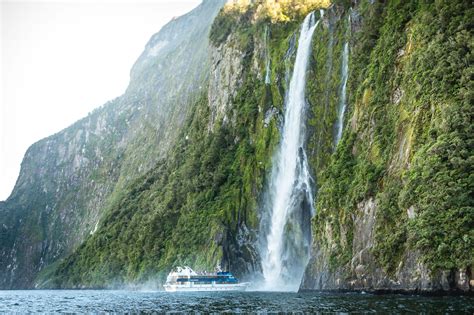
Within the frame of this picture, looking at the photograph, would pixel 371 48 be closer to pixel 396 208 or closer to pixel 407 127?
pixel 407 127

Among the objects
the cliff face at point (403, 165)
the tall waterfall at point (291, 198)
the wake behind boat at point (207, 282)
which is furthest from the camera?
the wake behind boat at point (207, 282)

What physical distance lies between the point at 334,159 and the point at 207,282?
101ft

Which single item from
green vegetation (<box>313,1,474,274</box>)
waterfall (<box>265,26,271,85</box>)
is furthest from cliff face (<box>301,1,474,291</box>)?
waterfall (<box>265,26,271,85</box>)

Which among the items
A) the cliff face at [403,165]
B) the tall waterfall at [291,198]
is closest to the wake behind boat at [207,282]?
the tall waterfall at [291,198]

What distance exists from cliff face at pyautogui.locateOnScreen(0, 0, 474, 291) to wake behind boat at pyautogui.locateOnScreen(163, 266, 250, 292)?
590 cm

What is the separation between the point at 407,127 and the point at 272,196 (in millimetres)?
40820

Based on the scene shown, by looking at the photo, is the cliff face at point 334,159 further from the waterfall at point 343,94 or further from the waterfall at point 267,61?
the waterfall at point 267,61

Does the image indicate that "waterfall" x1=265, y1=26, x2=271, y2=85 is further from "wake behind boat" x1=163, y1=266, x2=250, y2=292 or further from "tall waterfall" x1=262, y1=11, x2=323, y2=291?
"wake behind boat" x1=163, y1=266, x2=250, y2=292

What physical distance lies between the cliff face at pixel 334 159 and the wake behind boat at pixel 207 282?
19.4ft

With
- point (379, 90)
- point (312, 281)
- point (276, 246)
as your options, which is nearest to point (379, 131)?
point (379, 90)

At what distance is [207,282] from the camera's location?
93.6 metres

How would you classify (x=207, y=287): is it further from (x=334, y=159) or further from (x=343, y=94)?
(x=343, y=94)

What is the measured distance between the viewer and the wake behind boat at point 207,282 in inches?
3637

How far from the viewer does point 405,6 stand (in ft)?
240
